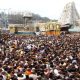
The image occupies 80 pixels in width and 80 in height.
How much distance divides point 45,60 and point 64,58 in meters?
1.63

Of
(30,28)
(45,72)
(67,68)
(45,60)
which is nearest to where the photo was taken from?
(45,72)

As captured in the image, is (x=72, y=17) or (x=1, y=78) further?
(x=72, y=17)

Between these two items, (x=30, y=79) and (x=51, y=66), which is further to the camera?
(x=51, y=66)

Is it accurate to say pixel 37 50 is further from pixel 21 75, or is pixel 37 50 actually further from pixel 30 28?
pixel 30 28

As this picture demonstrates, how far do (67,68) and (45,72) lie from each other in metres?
2.15

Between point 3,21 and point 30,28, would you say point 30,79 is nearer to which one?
point 30,28

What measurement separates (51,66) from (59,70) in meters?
1.75

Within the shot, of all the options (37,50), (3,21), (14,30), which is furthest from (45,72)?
(3,21)

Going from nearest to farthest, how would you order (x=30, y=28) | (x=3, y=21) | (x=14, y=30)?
(x=14, y=30), (x=30, y=28), (x=3, y=21)

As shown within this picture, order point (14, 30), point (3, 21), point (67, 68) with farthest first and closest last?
point (3, 21) → point (14, 30) → point (67, 68)

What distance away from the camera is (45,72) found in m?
18.3

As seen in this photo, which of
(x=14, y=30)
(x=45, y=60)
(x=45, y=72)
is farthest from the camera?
(x=14, y=30)

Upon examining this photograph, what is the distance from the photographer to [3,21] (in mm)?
112125

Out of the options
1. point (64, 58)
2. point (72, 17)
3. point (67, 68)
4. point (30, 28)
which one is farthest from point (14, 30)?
point (72, 17)
